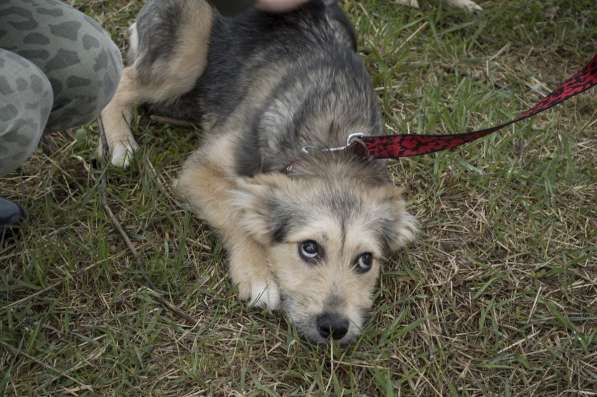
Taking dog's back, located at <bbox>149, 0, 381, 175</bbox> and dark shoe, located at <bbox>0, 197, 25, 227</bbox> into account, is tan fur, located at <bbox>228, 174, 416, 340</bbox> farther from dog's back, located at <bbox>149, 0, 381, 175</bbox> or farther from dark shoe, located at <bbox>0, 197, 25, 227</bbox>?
dark shoe, located at <bbox>0, 197, 25, 227</bbox>

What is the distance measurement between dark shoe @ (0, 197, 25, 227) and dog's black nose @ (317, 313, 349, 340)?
1.61 metres

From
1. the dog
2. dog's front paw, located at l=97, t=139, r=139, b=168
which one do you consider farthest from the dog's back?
dog's front paw, located at l=97, t=139, r=139, b=168

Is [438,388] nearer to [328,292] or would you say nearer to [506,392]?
[506,392]

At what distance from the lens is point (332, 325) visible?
3045 mm

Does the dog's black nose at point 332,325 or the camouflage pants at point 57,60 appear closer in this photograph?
the camouflage pants at point 57,60

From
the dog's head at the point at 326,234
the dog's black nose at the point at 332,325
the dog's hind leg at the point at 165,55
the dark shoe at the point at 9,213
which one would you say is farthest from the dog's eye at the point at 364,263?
the dog's hind leg at the point at 165,55

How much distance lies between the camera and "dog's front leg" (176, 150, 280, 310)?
335 cm

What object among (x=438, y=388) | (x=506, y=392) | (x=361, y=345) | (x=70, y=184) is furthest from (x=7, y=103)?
(x=506, y=392)

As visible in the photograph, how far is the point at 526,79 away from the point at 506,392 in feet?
9.04

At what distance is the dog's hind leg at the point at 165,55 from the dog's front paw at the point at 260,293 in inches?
60.5

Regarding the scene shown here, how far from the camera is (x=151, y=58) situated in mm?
4414

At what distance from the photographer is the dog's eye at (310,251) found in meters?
3.24

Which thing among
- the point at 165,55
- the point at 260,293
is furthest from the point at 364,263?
the point at 165,55

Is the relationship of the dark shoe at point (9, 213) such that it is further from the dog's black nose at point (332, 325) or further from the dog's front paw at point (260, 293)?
the dog's black nose at point (332, 325)
